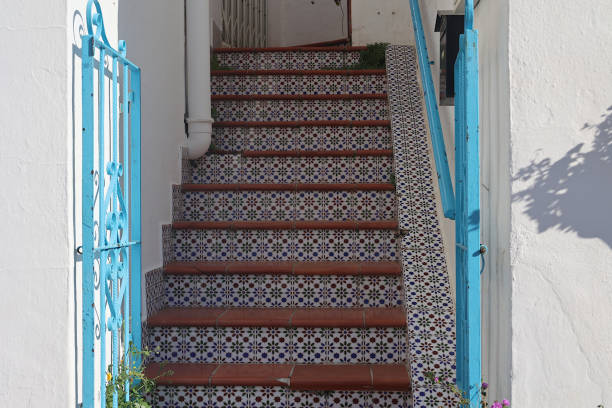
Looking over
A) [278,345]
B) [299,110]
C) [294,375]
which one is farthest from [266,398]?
[299,110]

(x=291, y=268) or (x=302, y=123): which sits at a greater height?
(x=302, y=123)

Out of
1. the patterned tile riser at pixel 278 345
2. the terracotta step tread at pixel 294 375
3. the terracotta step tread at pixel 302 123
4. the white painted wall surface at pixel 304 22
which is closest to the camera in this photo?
the terracotta step tread at pixel 294 375

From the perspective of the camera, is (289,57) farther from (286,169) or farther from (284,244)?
(284,244)

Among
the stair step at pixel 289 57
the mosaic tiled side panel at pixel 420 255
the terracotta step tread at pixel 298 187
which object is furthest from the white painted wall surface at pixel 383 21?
the terracotta step tread at pixel 298 187

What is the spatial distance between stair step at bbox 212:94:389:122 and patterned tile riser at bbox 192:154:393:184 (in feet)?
1.57

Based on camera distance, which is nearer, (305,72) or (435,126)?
(435,126)

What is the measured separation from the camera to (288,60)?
4.99 m

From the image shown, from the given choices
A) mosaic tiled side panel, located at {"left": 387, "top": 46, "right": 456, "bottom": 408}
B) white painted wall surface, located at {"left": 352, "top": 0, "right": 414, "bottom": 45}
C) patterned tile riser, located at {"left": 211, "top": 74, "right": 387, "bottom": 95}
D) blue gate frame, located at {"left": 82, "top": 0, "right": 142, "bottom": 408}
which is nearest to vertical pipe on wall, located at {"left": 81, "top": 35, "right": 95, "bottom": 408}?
blue gate frame, located at {"left": 82, "top": 0, "right": 142, "bottom": 408}

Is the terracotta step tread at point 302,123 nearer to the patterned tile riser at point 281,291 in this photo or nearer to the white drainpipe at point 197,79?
the white drainpipe at point 197,79

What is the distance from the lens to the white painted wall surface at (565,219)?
2027 mm

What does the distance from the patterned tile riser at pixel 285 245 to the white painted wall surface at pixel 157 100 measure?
24cm

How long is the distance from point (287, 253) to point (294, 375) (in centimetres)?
90

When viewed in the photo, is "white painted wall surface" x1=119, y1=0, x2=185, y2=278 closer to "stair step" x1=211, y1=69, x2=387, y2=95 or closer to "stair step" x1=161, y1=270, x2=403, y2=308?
"stair step" x1=161, y1=270, x2=403, y2=308

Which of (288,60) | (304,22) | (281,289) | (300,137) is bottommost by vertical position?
(281,289)
